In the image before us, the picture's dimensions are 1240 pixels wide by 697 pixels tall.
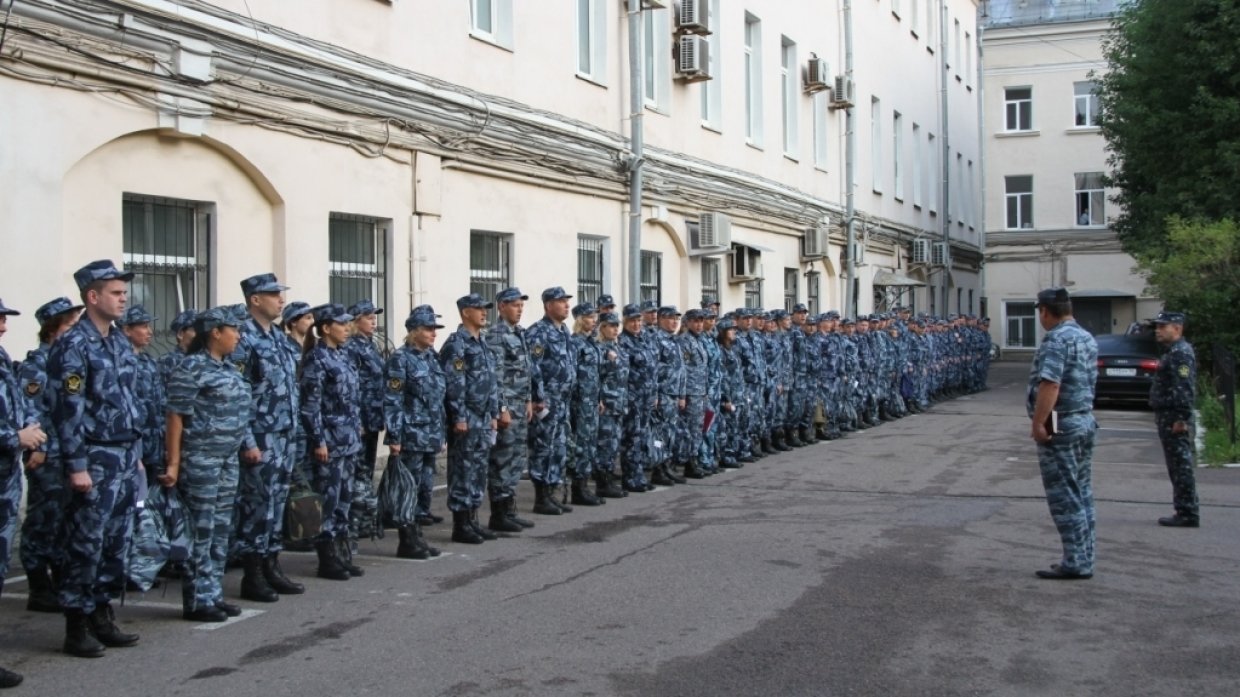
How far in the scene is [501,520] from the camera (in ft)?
33.5

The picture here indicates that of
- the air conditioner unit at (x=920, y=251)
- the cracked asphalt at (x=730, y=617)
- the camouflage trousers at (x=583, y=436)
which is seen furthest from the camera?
the air conditioner unit at (x=920, y=251)

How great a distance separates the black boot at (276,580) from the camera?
783cm

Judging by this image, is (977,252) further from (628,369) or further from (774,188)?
(628,369)

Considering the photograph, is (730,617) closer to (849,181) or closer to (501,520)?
(501,520)

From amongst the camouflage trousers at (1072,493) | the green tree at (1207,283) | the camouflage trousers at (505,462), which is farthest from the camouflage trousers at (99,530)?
the green tree at (1207,283)

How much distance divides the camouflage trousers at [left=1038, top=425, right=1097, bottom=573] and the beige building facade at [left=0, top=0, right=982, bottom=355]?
6.86 meters

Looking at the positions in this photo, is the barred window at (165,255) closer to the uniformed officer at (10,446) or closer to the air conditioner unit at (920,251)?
the uniformed officer at (10,446)

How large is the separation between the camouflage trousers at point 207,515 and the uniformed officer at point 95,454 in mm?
377

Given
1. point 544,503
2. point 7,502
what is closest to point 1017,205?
point 544,503

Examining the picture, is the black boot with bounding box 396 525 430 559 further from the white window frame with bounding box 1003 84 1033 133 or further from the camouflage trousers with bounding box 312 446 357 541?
the white window frame with bounding box 1003 84 1033 133

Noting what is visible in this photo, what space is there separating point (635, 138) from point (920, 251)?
708 inches

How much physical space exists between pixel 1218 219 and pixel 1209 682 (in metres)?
21.9

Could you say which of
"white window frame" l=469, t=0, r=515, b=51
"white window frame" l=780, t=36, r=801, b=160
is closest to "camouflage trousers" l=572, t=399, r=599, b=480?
"white window frame" l=469, t=0, r=515, b=51

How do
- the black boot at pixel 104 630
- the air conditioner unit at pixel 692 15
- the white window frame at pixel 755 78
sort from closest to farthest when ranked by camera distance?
the black boot at pixel 104 630, the air conditioner unit at pixel 692 15, the white window frame at pixel 755 78
